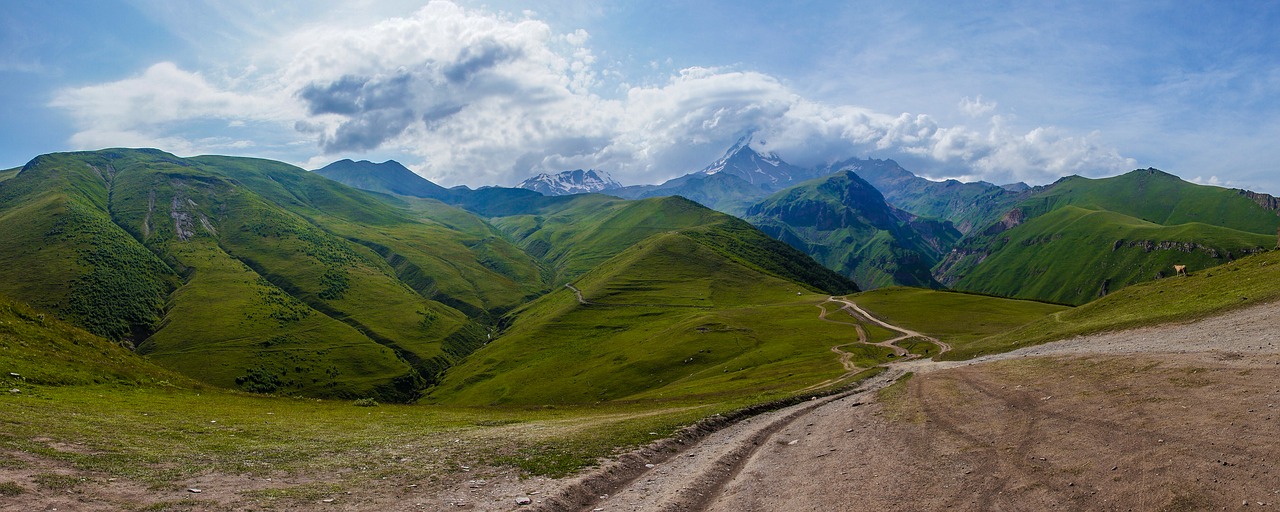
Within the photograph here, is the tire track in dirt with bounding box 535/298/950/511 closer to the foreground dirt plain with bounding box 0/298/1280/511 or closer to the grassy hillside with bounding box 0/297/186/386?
the foreground dirt plain with bounding box 0/298/1280/511

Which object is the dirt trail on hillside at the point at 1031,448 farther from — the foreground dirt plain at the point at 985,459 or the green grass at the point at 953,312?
the green grass at the point at 953,312

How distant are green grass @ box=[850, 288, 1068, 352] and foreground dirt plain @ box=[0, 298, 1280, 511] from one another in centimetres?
7043

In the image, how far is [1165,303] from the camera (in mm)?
54250

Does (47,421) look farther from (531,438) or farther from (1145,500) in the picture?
(1145,500)

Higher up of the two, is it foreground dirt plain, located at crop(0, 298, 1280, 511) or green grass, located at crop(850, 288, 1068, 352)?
foreground dirt plain, located at crop(0, 298, 1280, 511)

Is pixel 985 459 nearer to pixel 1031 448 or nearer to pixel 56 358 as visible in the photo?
pixel 1031 448

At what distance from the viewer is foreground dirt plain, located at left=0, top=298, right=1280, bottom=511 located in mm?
17234

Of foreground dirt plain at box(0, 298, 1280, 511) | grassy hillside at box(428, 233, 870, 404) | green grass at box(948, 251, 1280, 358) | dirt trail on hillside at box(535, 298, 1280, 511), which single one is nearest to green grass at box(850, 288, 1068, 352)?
grassy hillside at box(428, 233, 870, 404)

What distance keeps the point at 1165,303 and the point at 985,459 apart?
164 feet

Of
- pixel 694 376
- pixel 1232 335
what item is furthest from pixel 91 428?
pixel 694 376

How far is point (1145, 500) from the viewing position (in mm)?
16000

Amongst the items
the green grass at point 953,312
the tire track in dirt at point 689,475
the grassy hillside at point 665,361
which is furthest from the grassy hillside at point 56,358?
the green grass at point 953,312

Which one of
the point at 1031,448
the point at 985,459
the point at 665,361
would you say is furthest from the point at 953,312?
the point at 985,459

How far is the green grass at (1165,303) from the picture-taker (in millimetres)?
47000
